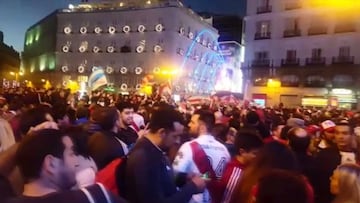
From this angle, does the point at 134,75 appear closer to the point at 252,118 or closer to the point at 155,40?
the point at 155,40

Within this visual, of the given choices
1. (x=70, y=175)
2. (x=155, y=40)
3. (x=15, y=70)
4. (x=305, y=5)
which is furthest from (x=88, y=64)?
(x=70, y=175)

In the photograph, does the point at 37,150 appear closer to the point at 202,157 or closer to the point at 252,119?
the point at 202,157

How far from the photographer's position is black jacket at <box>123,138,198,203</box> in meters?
3.60

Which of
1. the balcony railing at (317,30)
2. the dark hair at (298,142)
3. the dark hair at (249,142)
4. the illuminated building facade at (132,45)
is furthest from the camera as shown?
the illuminated building facade at (132,45)

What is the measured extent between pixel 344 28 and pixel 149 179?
4867 centimetres

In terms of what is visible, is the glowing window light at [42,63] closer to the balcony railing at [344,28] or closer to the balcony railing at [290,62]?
the balcony railing at [290,62]

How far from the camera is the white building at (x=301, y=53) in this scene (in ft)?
156

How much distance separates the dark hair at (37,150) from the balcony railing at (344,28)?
1941 inches

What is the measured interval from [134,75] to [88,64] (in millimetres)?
9525

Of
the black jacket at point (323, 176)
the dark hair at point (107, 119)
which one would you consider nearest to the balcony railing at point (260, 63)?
the black jacket at point (323, 176)

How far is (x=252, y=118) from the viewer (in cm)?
855

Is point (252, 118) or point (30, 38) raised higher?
point (30, 38)

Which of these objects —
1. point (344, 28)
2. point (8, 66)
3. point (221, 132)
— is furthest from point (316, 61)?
point (8, 66)

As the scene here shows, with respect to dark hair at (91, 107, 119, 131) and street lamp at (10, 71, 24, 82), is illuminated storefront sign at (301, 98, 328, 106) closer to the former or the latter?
dark hair at (91, 107, 119, 131)
